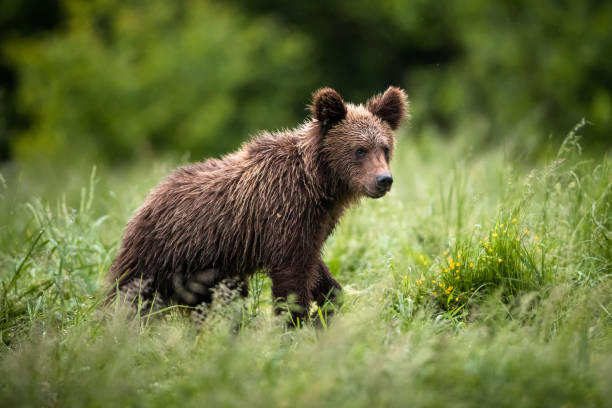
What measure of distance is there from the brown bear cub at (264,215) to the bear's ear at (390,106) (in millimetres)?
144

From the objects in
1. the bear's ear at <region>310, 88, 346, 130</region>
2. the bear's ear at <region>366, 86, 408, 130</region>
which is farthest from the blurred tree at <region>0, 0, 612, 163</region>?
the bear's ear at <region>310, 88, 346, 130</region>

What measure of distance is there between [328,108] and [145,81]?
51.0 feet

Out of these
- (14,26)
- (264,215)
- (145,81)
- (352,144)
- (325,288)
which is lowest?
(325,288)

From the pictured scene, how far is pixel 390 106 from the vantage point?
5098 millimetres

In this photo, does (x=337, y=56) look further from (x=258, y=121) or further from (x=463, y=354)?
(x=463, y=354)

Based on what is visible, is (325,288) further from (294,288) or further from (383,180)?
(383,180)

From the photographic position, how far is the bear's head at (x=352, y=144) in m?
4.70

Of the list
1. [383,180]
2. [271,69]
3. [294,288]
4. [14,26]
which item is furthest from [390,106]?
[14,26]

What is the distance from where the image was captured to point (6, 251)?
19.7ft

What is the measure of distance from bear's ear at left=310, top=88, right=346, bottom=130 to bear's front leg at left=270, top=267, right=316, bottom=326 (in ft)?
3.92

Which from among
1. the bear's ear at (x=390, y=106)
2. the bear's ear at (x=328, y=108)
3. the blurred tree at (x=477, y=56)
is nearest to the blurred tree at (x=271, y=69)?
the blurred tree at (x=477, y=56)

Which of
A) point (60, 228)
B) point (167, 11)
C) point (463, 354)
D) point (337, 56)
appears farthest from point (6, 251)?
point (337, 56)

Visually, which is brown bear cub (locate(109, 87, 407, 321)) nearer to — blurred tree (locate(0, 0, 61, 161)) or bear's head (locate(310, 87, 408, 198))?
bear's head (locate(310, 87, 408, 198))

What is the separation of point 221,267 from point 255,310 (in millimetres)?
430
